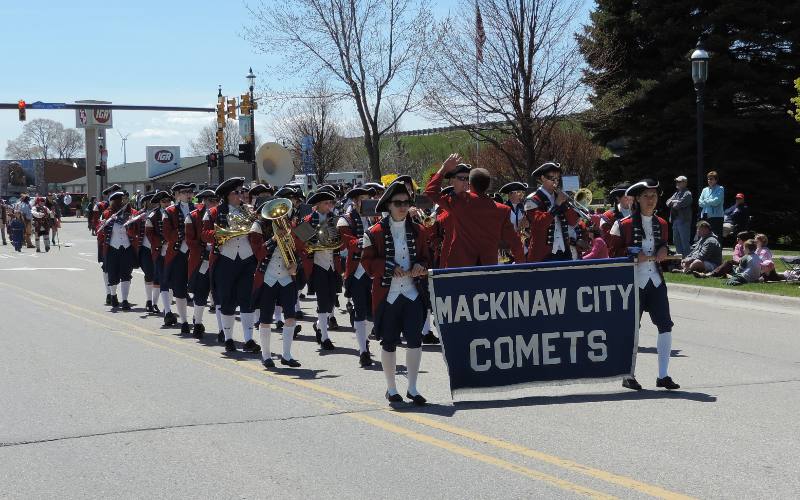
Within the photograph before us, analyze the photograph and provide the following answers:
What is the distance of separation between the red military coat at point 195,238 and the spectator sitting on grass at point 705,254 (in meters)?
10.4

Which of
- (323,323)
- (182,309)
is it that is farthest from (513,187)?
(182,309)

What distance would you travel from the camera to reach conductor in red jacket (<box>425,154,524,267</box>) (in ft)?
32.3

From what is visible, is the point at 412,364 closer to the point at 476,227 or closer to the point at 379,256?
the point at 379,256

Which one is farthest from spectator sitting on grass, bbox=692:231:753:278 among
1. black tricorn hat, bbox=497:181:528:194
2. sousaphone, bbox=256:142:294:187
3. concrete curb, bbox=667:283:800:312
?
sousaphone, bbox=256:142:294:187

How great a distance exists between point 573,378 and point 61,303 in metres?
11.9

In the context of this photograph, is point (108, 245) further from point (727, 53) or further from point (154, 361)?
point (727, 53)

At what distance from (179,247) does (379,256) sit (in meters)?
6.23

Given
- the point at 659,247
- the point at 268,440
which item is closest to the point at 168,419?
the point at 268,440

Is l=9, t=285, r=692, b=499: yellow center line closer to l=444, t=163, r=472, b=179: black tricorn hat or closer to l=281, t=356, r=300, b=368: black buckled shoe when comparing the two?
l=281, t=356, r=300, b=368: black buckled shoe

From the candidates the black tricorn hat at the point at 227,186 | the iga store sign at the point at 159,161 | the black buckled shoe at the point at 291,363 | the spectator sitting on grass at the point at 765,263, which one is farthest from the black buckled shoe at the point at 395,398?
the iga store sign at the point at 159,161

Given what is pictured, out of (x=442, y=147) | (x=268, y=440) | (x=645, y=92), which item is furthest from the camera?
(x=442, y=147)

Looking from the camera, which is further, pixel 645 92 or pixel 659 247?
pixel 645 92

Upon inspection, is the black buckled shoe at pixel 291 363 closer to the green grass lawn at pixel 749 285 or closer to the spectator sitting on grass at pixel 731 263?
the green grass lawn at pixel 749 285

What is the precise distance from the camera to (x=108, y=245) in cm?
1734
